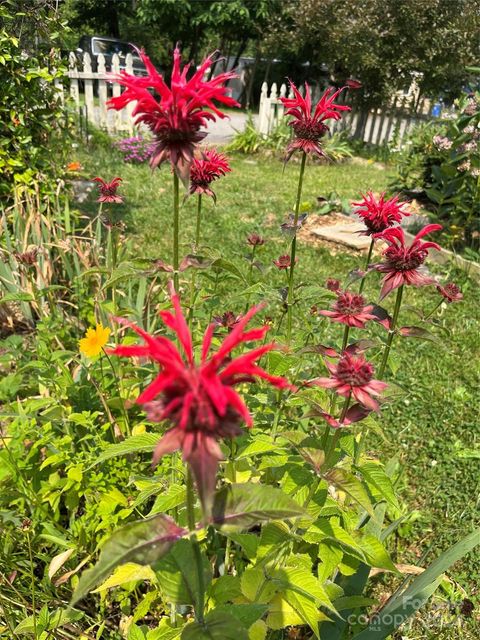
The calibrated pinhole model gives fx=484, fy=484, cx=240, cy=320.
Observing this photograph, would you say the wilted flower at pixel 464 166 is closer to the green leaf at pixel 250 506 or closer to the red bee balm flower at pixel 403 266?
the red bee balm flower at pixel 403 266

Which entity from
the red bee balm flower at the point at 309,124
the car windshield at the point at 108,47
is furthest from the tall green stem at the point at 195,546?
the car windshield at the point at 108,47

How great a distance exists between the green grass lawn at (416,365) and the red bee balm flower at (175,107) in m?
0.49

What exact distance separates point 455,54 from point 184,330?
521 inches

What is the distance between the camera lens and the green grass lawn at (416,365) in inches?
82.2

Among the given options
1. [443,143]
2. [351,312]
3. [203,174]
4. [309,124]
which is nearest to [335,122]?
[443,143]

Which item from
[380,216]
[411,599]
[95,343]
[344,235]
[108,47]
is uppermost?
[108,47]

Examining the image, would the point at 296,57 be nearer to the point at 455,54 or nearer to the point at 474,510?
the point at 455,54

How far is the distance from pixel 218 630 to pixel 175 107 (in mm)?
1050

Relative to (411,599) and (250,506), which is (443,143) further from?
(250,506)

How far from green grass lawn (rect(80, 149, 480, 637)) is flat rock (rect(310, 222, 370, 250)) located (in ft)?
1.06

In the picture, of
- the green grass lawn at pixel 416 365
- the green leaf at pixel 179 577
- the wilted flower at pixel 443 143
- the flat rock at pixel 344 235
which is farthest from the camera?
the flat rock at pixel 344 235

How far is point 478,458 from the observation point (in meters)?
2.38

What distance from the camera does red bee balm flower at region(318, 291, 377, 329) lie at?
47.8 inches

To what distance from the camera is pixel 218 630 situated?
0.85 metres
